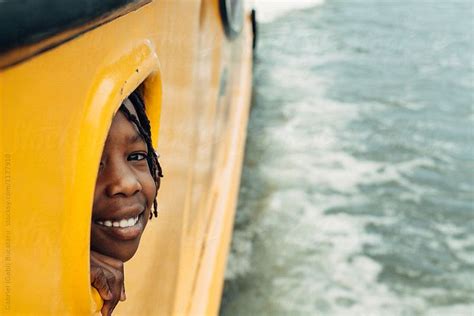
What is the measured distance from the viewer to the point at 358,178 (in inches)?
162

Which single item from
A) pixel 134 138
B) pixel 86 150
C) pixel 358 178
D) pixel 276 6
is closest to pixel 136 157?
pixel 134 138

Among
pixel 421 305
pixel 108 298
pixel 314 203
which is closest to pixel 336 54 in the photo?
pixel 314 203

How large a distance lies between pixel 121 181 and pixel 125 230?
0.08 m

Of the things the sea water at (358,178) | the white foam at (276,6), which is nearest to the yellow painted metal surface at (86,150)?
the sea water at (358,178)

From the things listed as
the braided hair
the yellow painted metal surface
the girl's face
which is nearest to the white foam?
the yellow painted metal surface

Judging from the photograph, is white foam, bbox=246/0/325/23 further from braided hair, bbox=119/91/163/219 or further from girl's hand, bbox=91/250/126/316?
girl's hand, bbox=91/250/126/316

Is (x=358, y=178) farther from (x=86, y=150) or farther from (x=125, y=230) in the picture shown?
(x=86, y=150)

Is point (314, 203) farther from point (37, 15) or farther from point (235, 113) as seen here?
point (37, 15)

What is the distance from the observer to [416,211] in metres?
3.79

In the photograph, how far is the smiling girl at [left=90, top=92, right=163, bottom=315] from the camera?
1.00 meters

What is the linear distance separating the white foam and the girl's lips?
21.9 feet

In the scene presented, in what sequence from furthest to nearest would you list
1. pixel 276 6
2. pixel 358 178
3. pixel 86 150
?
pixel 276 6, pixel 358 178, pixel 86 150

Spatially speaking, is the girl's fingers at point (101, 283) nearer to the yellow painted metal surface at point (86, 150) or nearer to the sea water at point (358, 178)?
the yellow painted metal surface at point (86, 150)

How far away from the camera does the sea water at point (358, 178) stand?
3133 millimetres
